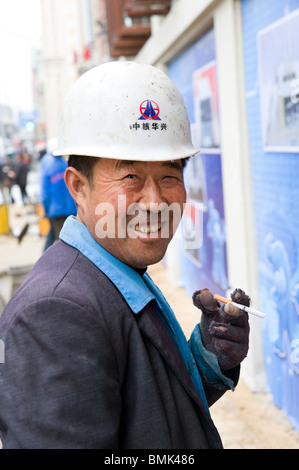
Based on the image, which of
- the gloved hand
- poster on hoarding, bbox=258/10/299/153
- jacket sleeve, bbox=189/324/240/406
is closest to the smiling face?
the gloved hand

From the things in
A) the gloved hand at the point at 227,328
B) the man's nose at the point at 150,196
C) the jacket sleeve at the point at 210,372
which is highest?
the man's nose at the point at 150,196

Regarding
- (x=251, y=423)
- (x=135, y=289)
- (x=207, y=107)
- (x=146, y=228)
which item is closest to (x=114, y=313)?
(x=135, y=289)

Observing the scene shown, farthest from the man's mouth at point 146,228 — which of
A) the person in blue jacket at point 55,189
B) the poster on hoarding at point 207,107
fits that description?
the person in blue jacket at point 55,189

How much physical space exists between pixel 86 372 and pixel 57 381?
2.6 inches

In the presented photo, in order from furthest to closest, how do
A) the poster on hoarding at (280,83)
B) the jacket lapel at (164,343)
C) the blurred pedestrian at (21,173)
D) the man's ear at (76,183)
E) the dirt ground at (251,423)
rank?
the blurred pedestrian at (21,173), the dirt ground at (251,423), the poster on hoarding at (280,83), the man's ear at (76,183), the jacket lapel at (164,343)

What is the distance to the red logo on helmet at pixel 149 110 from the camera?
153cm

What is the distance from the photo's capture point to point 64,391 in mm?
1228

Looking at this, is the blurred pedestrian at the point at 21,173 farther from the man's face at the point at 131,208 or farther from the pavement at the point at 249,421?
the man's face at the point at 131,208

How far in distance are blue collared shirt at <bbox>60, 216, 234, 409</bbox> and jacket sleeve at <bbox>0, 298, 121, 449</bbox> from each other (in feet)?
0.65

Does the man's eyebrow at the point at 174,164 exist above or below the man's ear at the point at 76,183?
above

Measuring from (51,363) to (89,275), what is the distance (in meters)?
0.27

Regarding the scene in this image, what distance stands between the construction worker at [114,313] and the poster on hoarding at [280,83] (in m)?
1.97

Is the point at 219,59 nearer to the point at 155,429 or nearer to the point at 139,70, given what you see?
the point at 139,70

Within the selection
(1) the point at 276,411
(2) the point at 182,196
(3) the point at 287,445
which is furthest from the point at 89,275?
(1) the point at 276,411
